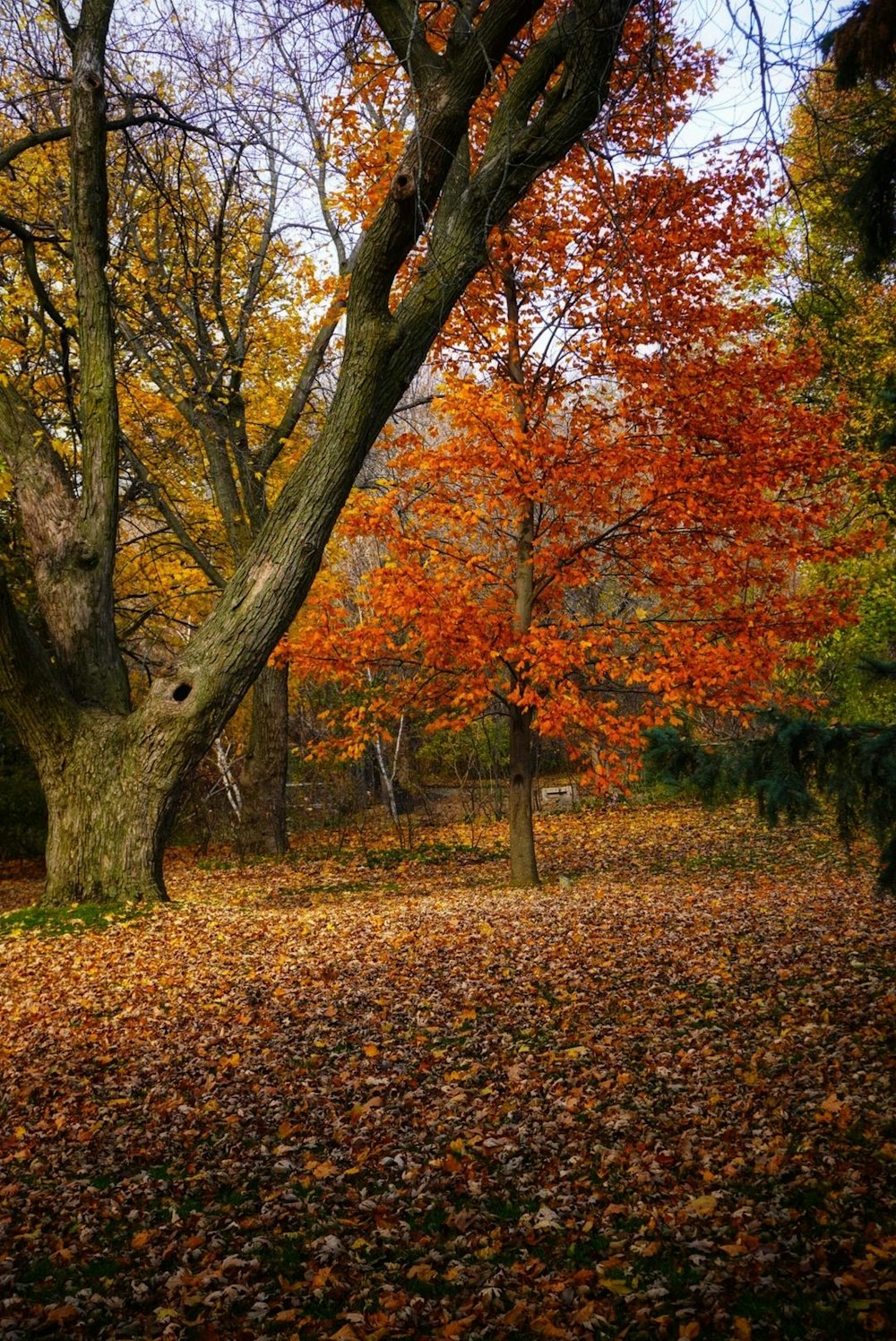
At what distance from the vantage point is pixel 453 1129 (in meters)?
4.02

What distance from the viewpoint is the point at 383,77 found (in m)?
8.02

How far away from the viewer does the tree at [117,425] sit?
6.12 meters

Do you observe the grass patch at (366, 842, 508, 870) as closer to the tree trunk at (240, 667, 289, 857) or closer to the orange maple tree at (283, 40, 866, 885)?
the tree trunk at (240, 667, 289, 857)

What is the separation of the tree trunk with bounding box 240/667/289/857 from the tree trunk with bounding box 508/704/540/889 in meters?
4.80

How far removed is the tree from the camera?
6121mm

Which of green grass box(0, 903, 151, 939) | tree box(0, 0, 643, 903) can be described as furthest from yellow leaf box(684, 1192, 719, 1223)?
green grass box(0, 903, 151, 939)

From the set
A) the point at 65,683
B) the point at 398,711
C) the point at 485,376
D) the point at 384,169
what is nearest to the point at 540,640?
the point at 398,711

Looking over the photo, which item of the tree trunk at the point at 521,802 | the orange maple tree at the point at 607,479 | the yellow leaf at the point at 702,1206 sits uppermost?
the orange maple tree at the point at 607,479

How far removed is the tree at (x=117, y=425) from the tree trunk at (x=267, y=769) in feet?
16.9

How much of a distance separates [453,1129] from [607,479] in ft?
20.0

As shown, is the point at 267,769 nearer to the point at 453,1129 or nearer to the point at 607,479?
the point at 607,479

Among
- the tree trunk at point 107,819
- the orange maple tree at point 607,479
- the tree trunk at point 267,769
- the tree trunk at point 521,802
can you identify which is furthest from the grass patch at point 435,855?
the tree trunk at point 107,819

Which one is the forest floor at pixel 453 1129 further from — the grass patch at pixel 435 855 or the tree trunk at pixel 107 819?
the grass patch at pixel 435 855

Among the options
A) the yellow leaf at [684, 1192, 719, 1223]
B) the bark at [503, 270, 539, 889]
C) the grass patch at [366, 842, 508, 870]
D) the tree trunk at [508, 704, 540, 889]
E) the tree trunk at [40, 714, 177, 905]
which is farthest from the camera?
the grass patch at [366, 842, 508, 870]
